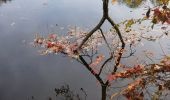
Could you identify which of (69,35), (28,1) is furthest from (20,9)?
(69,35)

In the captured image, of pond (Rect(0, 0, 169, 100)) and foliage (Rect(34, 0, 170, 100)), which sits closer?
foliage (Rect(34, 0, 170, 100))

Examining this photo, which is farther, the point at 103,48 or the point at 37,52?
the point at 103,48

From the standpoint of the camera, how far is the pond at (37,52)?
52.6ft

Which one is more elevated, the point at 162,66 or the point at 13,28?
the point at 13,28

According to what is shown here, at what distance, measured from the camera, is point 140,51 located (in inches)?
768

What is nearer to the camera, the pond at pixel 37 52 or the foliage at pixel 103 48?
the foliage at pixel 103 48

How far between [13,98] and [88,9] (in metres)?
16.6

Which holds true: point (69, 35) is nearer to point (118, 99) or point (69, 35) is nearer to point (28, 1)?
point (118, 99)

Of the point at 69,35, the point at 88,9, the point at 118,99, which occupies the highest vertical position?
the point at 88,9

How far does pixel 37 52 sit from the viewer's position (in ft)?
64.3

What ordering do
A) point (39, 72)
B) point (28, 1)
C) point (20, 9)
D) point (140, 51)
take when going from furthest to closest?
point (28, 1)
point (20, 9)
point (140, 51)
point (39, 72)

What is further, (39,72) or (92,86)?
(39,72)

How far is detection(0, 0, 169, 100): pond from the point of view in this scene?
1605 cm

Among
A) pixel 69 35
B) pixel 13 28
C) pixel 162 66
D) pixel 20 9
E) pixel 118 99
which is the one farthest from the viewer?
pixel 20 9
